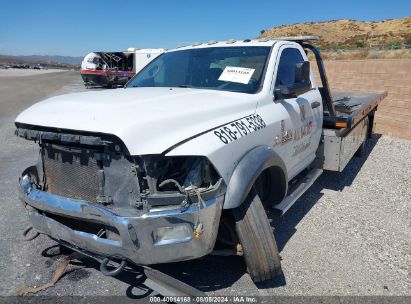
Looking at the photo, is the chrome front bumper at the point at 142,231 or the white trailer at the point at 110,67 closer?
the chrome front bumper at the point at 142,231

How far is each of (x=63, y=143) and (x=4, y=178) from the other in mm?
3642

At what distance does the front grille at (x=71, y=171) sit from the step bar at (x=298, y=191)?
179 cm

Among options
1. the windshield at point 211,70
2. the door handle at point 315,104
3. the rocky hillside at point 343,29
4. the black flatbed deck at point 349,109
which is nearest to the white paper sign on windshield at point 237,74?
the windshield at point 211,70

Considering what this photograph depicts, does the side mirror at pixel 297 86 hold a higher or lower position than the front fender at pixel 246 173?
higher

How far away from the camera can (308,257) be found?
373 centimetres

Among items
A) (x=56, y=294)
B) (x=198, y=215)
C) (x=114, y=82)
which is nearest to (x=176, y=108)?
(x=198, y=215)

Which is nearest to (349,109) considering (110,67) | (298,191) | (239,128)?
(298,191)

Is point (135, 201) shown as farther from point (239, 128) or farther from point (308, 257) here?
point (308, 257)

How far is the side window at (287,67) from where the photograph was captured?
4.13m

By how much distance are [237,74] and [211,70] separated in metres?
0.40

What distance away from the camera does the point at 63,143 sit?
2910mm

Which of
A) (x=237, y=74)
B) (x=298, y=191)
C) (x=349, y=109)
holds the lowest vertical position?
(x=298, y=191)

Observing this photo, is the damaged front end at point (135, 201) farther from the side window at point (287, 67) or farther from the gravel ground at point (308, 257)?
the side window at point (287, 67)

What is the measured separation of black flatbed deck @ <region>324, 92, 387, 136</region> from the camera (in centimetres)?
529
